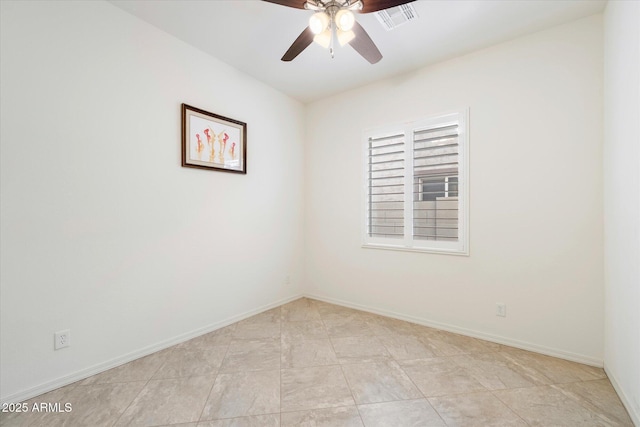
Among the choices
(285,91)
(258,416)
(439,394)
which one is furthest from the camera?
(285,91)

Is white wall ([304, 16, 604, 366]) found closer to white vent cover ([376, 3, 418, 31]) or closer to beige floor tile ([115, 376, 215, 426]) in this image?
white vent cover ([376, 3, 418, 31])

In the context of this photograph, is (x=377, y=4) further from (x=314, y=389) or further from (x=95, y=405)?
(x=95, y=405)

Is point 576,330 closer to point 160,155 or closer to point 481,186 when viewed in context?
point 481,186

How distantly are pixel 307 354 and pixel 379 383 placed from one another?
0.66 m

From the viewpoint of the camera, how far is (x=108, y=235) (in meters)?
2.14

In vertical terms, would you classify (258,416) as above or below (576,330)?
below

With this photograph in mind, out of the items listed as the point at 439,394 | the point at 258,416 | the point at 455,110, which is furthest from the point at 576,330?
the point at 258,416

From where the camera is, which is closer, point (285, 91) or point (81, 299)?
point (81, 299)

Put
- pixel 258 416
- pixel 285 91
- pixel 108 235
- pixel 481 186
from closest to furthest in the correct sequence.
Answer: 1. pixel 258 416
2. pixel 108 235
3. pixel 481 186
4. pixel 285 91

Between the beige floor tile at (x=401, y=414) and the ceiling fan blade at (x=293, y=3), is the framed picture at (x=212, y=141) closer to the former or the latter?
the ceiling fan blade at (x=293, y=3)

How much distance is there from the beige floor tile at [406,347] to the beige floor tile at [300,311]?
0.89 meters

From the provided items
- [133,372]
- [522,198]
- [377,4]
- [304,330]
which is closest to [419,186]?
[522,198]

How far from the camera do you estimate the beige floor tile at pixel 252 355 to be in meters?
2.15

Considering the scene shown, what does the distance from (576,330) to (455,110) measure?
2.14m
